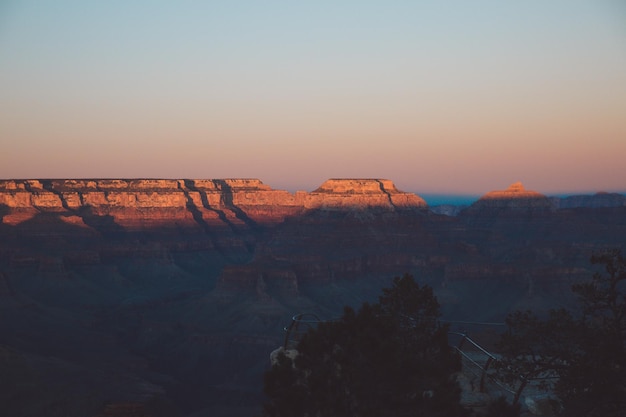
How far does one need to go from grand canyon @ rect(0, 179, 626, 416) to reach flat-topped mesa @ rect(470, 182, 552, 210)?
1.31 ft

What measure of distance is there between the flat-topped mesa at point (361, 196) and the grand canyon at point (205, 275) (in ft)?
1.02

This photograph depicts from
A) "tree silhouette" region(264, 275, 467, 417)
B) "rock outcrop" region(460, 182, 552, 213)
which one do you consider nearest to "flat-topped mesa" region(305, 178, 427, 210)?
"rock outcrop" region(460, 182, 552, 213)

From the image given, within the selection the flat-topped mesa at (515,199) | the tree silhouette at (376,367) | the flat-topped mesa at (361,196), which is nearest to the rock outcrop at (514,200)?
the flat-topped mesa at (515,199)

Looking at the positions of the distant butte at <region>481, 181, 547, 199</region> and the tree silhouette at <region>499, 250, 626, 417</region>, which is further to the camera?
the distant butte at <region>481, 181, 547, 199</region>

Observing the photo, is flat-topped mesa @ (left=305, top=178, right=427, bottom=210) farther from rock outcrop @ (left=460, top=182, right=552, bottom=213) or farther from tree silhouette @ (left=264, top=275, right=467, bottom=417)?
tree silhouette @ (left=264, top=275, right=467, bottom=417)

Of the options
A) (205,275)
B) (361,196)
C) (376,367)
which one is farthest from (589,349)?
(205,275)

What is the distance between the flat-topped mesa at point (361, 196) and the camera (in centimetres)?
15938

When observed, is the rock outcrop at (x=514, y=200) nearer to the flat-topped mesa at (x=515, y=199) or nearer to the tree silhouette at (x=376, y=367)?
the flat-topped mesa at (x=515, y=199)

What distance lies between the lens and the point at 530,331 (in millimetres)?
22656

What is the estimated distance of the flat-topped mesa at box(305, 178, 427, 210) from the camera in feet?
523

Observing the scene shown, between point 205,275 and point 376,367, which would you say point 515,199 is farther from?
point 376,367

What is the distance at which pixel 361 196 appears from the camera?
525 ft

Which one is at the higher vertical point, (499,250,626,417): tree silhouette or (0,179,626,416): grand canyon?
(499,250,626,417): tree silhouette

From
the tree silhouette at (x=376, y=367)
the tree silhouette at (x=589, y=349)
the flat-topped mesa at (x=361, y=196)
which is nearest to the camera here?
the tree silhouette at (x=589, y=349)
